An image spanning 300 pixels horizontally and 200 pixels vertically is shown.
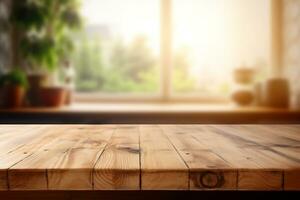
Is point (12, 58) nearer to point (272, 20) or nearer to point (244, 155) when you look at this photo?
point (272, 20)

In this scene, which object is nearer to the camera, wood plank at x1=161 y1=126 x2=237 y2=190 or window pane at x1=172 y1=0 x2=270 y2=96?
wood plank at x1=161 y1=126 x2=237 y2=190

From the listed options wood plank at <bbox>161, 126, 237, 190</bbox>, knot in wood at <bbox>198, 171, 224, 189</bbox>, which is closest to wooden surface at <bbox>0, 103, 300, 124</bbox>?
wood plank at <bbox>161, 126, 237, 190</bbox>

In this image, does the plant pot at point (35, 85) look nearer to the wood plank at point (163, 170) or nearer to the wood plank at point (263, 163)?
the wood plank at point (263, 163)

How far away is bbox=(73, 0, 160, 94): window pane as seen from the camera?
380 cm

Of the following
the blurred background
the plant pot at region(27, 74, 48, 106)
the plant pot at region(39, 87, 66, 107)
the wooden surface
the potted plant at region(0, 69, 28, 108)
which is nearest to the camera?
the wooden surface

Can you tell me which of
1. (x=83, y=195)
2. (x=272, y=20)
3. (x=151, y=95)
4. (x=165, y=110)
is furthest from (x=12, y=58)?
(x=83, y=195)

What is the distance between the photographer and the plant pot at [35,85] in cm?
334

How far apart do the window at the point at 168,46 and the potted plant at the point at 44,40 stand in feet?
1.00

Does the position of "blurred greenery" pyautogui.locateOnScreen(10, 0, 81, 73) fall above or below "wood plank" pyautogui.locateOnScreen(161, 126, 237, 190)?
above

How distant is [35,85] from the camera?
11.1ft

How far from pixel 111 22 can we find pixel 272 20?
4.85ft

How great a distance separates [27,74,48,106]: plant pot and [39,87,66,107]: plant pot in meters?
0.10

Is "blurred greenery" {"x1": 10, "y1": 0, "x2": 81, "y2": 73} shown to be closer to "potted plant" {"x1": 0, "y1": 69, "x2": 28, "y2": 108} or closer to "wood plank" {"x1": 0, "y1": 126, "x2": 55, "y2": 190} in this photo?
"potted plant" {"x1": 0, "y1": 69, "x2": 28, "y2": 108}

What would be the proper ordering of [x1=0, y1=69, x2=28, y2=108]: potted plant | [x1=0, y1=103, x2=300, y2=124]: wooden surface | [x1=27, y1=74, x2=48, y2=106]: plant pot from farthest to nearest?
1. [x1=27, y1=74, x2=48, y2=106]: plant pot
2. [x1=0, y1=69, x2=28, y2=108]: potted plant
3. [x1=0, y1=103, x2=300, y2=124]: wooden surface
